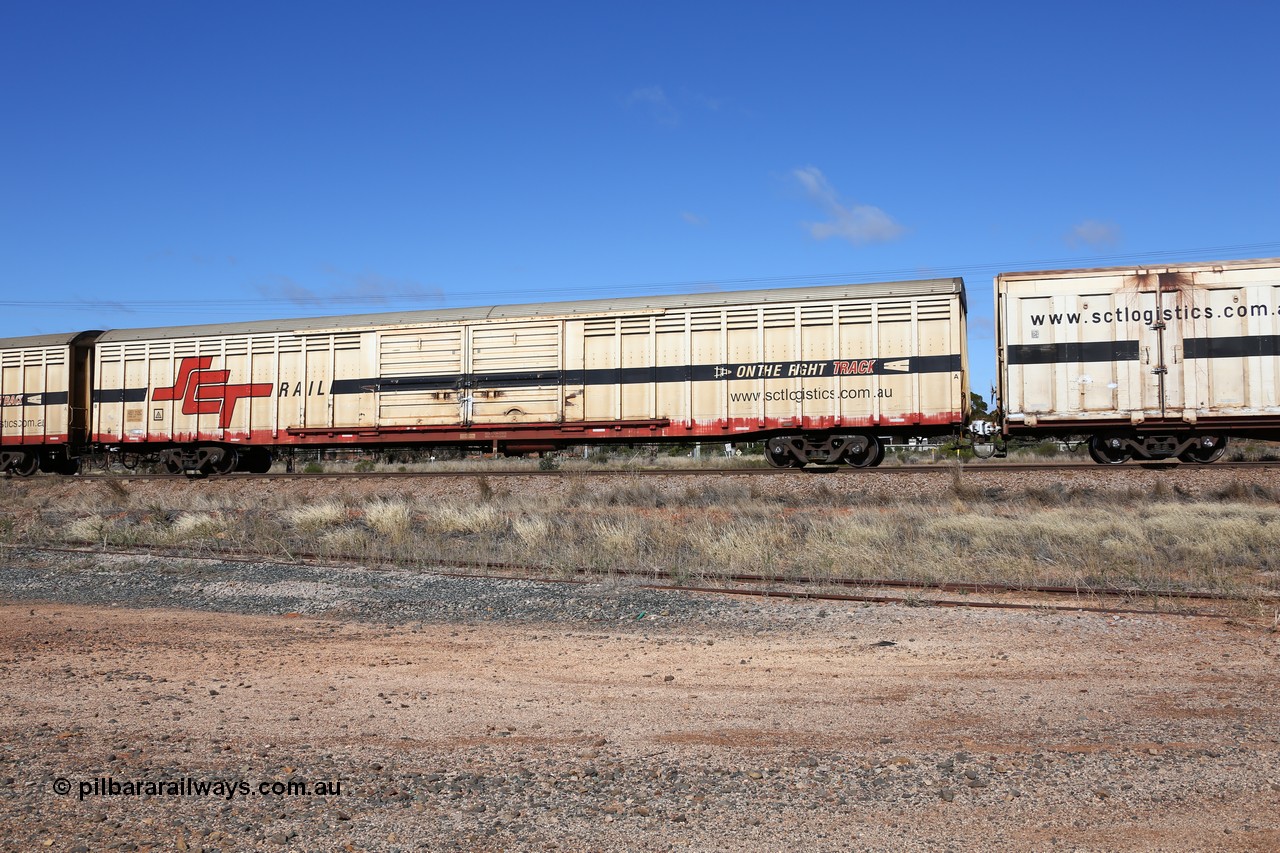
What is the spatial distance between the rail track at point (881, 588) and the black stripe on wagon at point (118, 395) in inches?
470

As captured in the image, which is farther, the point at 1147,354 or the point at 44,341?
the point at 44,341

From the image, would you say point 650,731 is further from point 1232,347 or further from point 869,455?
point 1232,347

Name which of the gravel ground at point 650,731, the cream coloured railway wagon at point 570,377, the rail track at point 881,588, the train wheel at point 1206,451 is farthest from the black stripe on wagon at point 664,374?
the gravel ground at point 650,731

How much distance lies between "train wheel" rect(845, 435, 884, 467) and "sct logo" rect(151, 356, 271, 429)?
12662 mm

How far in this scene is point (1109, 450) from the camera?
17.2 m

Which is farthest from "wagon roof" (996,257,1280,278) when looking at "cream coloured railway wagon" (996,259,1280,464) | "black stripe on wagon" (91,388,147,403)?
"black stripe on wagon" (91,388,147,403)

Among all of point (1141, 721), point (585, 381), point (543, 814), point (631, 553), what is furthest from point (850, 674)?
point (585, 381)

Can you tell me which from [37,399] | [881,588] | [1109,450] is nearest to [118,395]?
[37,399]

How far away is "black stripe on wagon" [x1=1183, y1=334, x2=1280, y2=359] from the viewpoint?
15.8 metres

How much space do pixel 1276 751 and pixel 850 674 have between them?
2.32 metres

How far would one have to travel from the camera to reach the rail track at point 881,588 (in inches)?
313

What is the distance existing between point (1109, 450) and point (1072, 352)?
2.14 metres

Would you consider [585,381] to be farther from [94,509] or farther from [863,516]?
[94,509]

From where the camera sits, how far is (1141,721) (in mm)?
4828
